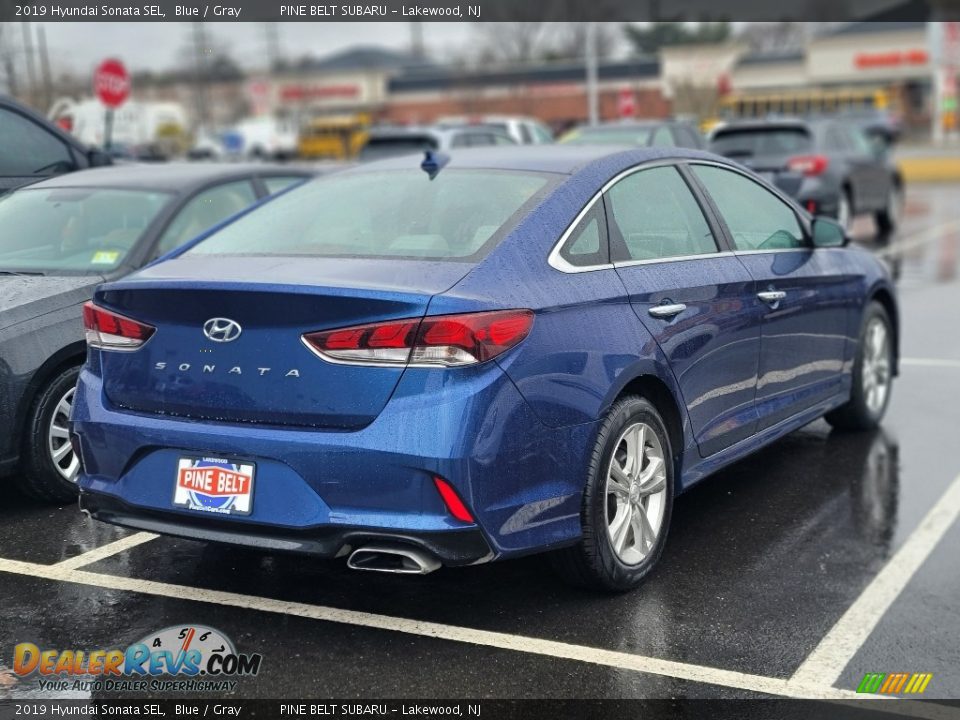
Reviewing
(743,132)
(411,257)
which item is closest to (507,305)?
(411,257)

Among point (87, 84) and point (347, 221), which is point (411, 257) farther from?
point (87, 84)

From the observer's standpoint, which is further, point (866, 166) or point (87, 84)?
point (87, 84)

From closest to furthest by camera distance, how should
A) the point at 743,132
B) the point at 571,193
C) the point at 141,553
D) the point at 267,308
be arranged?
the point at 267,308 < the point at 571,193 < the point at 141,553 < the point at 743,132

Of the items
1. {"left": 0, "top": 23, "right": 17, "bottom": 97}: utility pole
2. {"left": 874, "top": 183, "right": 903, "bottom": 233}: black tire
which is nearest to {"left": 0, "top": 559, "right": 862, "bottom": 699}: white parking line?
{"left": 874, "top": 183, "right": 903, "bottom": 233}: black tire

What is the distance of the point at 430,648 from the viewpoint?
4.01 meters

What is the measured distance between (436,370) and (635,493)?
110 centimetres

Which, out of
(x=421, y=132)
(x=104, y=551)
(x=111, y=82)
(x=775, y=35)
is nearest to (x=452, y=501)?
(x=104, y=551)

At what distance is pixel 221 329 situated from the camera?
3.96 m

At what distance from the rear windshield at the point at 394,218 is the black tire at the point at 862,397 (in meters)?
2.61

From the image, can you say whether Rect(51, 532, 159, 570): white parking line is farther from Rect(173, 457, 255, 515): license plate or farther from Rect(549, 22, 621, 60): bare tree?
Rect(549, 22, 621, 60): bare tree

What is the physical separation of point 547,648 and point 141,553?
6.09 feet

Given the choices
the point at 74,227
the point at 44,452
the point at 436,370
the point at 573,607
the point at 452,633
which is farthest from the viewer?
the point at 74,227

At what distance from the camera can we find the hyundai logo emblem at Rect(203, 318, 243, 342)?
394 cm

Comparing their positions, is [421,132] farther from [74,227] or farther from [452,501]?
[452,501]
